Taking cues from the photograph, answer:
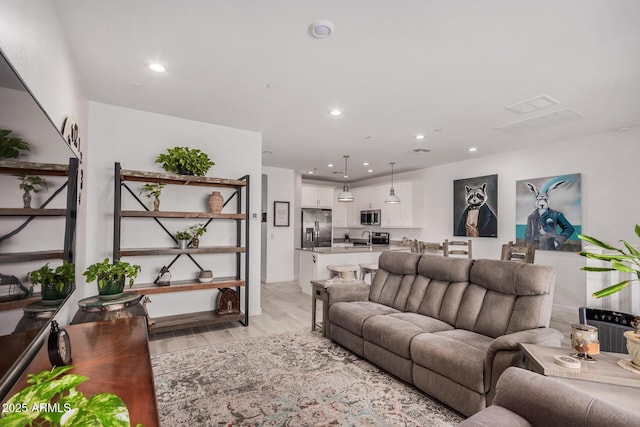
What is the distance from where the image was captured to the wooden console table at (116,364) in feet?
3.66

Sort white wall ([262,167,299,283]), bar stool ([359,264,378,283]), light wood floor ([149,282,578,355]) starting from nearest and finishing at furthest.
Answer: light wood floor ([149,282,578,355]), bar stool ([359,264,378,283]), white wall ([262,167,299,283])

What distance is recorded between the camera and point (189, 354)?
3320 millimetres

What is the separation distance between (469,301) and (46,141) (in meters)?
3.12

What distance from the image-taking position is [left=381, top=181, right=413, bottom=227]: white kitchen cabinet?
7828 mm

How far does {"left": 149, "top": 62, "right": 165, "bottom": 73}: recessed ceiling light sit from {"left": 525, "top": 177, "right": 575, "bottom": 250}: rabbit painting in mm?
5768

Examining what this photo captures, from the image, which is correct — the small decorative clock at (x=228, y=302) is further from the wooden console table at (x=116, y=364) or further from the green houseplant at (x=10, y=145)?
the green houseplant at (x=10, y=145)

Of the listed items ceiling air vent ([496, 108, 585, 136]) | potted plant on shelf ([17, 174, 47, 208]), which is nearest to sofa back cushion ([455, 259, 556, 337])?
ceiling air vent ([496, 108, 585, 136])

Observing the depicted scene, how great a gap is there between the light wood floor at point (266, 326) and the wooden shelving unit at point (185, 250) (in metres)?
0.15

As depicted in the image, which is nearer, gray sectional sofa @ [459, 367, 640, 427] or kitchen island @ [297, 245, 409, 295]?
gray sectional sofa @ [459, 367, 640, 427]

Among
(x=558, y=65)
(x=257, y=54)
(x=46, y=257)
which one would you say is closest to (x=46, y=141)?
(x=46, y=257)

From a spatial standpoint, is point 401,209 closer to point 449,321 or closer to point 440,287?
point 440,287

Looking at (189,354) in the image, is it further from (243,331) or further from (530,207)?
(530,207)

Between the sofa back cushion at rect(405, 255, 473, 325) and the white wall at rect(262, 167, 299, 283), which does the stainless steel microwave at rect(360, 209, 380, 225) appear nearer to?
the white wall at rect(262, 167, 299, 283)

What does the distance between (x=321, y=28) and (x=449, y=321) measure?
8.80ft
